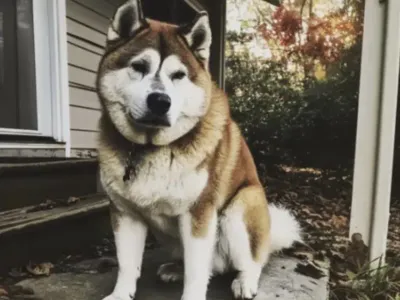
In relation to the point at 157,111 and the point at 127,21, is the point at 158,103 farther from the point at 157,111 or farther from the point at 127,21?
the point at 127,21

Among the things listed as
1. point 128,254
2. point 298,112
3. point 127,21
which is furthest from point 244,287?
point 298,112

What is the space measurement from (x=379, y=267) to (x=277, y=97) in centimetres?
438

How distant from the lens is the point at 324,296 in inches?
75.5

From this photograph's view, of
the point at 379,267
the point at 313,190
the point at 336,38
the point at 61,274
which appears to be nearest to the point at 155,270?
the point at 61,274

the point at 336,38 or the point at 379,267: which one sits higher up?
the point at 336,38

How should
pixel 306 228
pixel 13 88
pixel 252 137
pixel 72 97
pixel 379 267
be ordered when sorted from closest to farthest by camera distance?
pixel 379 267, pixel 13 88, pixel 72 97, pixel 306 228, pixel 252 137

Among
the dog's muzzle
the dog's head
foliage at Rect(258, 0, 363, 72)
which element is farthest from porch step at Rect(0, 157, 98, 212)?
foliage at Rect(258, 0, 363, 72)

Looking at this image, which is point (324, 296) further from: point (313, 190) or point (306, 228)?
point (313, 190)

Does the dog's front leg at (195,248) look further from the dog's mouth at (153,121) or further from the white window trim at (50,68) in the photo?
the white window trim at (50,68)

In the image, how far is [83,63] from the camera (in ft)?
11.7

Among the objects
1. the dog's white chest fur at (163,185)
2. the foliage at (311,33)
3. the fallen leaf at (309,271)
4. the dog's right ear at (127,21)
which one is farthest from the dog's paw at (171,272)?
the foliage at (311,33)

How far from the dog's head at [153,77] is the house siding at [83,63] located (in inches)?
69.0

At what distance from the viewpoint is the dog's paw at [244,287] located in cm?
178

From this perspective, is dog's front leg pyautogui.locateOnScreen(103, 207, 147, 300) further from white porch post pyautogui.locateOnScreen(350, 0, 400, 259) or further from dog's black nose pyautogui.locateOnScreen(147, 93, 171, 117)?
white porch post pyautogui.locateOnScreen(350, 0, 400, 259)
